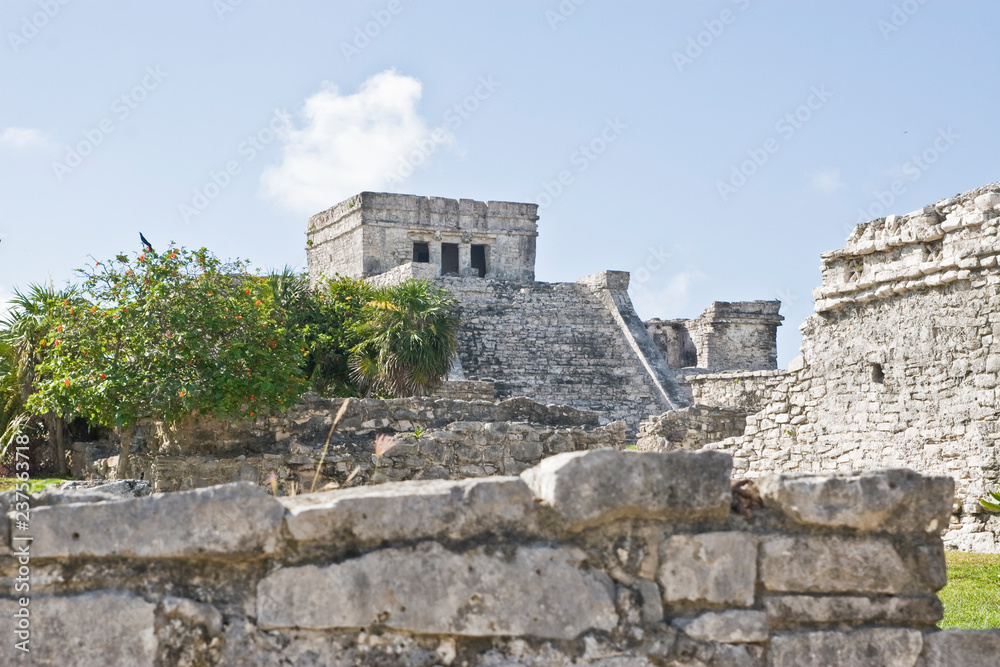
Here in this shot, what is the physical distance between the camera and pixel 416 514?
2.68 meters

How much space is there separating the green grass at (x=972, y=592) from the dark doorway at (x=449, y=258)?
27125 mm

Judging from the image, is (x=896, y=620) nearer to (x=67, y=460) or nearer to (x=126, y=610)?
(x=126, y=610)

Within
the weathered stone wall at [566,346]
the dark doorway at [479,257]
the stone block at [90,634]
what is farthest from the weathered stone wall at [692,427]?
the dark doorway at [479,257]

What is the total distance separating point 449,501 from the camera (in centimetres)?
269

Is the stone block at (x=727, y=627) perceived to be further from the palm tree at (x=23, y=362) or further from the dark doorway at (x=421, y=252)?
the dark doorway at (x=421, y=252)

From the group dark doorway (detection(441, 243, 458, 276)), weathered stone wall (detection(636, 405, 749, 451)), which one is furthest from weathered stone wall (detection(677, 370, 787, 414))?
dark doorway (detection(441, 243, 458, 276))

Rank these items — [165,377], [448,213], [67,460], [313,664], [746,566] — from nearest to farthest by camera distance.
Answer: [313,664]
[746,566]
[165,377]
[67,460]
[448,213]

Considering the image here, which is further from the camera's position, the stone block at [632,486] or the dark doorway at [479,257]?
the dark doorway at [479,257]

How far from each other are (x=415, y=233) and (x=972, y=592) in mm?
27922

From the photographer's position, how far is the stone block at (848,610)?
108 inches

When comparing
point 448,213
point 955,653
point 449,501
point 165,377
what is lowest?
point 955,653

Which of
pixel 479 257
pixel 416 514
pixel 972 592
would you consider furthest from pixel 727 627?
pixel 479 257

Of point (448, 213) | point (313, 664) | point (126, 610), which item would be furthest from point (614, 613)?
point (448, 213)

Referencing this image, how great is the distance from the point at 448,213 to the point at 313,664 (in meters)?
31.0
